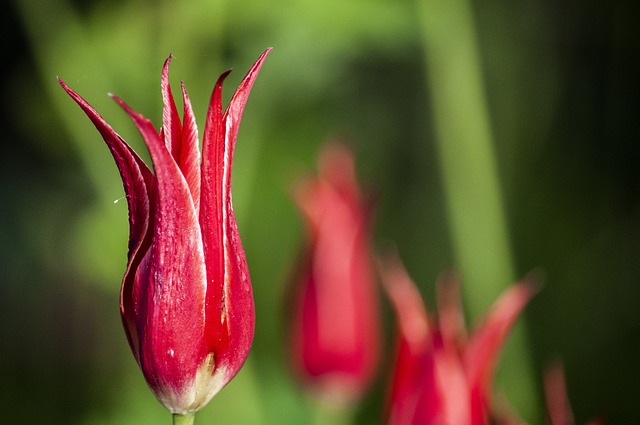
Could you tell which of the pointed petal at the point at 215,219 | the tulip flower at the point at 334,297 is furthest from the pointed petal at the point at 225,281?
the tulip flower at the point at 334,297

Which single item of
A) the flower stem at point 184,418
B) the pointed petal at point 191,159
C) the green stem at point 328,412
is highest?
the pointed petal at point 191,159

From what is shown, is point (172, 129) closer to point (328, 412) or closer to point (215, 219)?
point (215, 219)

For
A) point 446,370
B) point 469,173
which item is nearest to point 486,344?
point 446,370

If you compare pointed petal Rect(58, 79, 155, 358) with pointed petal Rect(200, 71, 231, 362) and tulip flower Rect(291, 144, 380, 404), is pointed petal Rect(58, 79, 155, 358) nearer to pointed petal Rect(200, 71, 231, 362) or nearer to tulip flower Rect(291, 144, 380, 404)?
pointed petal Rect(200, 71, 231, 362)

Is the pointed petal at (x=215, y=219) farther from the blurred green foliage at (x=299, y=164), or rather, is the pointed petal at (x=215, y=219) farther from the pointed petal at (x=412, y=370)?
the blurred green foliage at (x=299, y=164)

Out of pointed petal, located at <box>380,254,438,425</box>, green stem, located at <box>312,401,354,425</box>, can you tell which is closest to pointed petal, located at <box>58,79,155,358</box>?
pointed petal, located at <box>380,254,438,425</box>

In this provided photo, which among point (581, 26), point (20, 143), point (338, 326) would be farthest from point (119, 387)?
point (581, 26)
